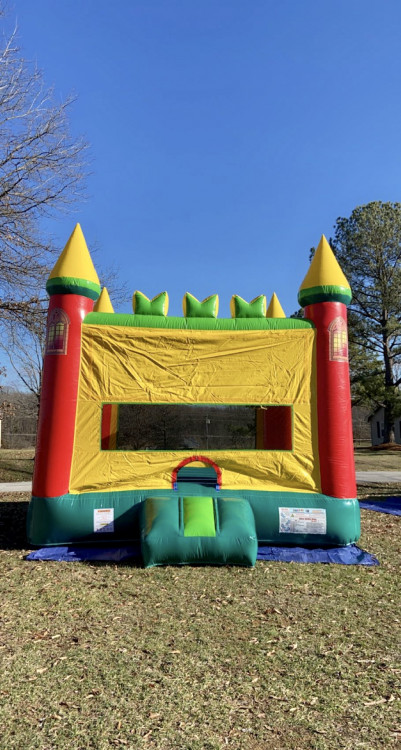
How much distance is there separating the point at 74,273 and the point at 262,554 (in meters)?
4.41

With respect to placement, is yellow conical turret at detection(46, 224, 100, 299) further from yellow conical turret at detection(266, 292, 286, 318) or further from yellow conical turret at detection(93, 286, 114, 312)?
yellow conical turret at detection(266, 292, 286, 318)

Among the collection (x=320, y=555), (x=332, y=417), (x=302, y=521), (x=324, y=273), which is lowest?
(x=320, y=555)

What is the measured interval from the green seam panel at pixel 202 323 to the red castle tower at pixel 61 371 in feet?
1.12

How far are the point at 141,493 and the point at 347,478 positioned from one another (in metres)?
2.72

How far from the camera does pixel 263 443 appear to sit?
29.2 ft

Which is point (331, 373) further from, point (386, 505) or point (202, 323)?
point (386, 505)

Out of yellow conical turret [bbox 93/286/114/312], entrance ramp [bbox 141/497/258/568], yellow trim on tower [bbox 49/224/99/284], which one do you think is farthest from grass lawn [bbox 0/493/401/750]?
yellow conical turret [bbox 93/286/114/312]

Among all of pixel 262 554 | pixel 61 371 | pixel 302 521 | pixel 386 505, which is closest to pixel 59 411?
pixel 61 371

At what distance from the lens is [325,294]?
6.48m

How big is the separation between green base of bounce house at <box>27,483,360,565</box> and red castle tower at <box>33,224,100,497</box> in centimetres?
37

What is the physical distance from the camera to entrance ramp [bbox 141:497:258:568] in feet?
17.1

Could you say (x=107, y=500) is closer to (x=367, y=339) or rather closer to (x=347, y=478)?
(x=347, y=478)

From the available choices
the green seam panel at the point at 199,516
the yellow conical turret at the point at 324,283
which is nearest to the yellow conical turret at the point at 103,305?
the yellow conical turret at the point at 324,283

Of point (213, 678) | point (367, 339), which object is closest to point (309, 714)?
point (213, 678)
